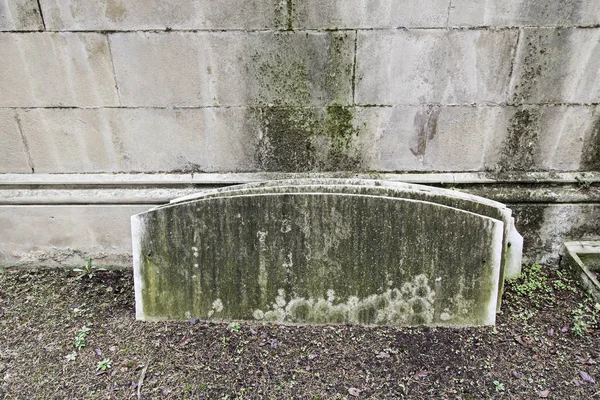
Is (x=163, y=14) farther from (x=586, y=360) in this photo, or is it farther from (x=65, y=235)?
(x=586, y=360)

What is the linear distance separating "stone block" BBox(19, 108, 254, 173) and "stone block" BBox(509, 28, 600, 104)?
7.35ft

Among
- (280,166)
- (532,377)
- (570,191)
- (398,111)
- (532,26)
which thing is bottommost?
(532,377)

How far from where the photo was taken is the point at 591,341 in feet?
9.82

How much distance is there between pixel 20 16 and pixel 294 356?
3.31 m

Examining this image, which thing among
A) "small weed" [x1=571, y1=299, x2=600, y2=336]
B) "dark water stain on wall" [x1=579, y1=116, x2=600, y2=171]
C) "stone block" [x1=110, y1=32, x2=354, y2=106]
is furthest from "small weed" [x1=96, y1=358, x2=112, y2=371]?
"dark water stain on wall" [x1=579, y1=116, x2=600, y2=171]

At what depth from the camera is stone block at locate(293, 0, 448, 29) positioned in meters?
3.08

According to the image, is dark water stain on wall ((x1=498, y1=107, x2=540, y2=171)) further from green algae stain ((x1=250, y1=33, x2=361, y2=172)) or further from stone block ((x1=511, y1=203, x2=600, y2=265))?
green algae stain ((x1=250, y1=33, x2=361, y2=172))

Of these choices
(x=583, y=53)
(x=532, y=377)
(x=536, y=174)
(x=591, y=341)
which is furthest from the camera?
(x=536, y=174)

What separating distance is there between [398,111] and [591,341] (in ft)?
7.27

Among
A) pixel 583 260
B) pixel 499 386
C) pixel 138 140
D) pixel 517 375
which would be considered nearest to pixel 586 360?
pixel 517 375

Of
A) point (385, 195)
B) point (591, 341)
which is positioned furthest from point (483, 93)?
point (591, 341)

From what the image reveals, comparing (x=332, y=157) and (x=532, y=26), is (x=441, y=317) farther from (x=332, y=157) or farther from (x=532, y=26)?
(x=532, y=26)

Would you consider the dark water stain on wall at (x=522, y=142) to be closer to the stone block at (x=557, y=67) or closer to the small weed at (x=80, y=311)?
the stone block at (x=557, y=67)

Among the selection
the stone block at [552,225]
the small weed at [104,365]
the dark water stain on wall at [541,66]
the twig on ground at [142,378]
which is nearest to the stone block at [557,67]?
the dark water stain on wall at [541,66]
